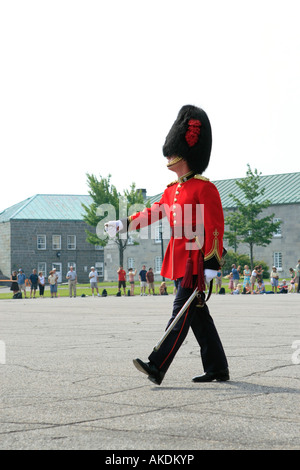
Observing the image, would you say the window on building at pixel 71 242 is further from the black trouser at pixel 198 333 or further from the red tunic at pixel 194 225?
the black trouser at pixel 198 333

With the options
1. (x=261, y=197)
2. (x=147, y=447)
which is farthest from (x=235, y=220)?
(x=147, y=447)

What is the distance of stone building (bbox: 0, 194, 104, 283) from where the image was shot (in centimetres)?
8225

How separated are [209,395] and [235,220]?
5671 centimetres

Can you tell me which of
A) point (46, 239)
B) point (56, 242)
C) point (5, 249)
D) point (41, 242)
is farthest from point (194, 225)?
point (56, 242)

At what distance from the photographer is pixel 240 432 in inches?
176

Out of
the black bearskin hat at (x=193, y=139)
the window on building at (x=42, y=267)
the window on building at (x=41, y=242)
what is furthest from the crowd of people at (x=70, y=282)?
the window on building at (x=41, y=242)

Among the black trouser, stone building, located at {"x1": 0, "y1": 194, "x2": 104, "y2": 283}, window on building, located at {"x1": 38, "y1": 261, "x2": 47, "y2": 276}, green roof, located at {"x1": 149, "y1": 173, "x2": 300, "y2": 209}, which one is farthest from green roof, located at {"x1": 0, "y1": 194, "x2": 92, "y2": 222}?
the black trouser

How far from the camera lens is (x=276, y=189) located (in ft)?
244

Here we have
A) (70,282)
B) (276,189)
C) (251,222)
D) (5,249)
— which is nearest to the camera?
(70,282)

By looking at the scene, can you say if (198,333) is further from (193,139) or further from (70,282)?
(70,282)

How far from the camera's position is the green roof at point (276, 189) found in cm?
7148

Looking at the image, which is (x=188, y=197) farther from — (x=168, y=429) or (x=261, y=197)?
(x=261, y=197)

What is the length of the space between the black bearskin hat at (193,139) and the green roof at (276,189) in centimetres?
6427

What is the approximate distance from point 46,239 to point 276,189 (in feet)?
86.0
